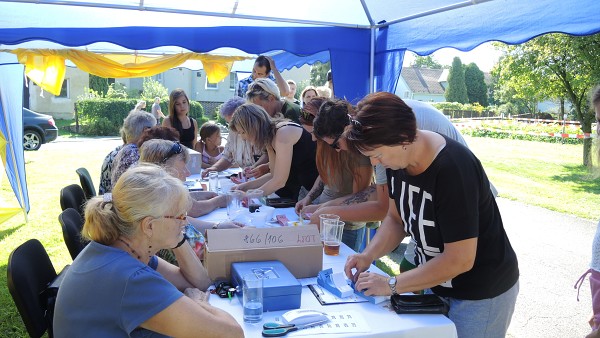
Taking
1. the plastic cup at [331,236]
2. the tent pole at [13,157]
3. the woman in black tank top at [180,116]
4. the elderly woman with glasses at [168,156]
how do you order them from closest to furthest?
1. the plastic cup at [331,236]
2. the elderly woman with glasses at [168,156]
3. the tent pole at [13,157]
4. the woman in black tank top at [180,116]

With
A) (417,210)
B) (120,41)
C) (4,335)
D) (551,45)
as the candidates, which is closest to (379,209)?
(417,210)

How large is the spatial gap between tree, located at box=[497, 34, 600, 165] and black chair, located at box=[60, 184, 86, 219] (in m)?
9.50

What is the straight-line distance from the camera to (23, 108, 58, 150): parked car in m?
12.6

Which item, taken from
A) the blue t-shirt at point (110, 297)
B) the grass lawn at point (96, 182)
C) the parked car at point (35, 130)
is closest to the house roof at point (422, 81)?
the grass lawn at point (96, 182)

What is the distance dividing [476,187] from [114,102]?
19545mm

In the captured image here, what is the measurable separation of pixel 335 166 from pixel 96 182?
682 cm

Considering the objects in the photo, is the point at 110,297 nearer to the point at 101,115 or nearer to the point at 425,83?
the point at 101,115

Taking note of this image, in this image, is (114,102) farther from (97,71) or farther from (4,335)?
(4,335)

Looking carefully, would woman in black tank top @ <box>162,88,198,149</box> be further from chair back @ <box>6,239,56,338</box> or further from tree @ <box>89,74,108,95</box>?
tree @ <box>89,74,108,95</box>

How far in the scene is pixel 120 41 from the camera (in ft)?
14.3

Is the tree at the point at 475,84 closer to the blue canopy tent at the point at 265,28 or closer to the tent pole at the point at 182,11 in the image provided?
the blue canopy tent at the point at 265,28

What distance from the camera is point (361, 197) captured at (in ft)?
8.12

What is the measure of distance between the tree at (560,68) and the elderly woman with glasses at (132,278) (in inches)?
392

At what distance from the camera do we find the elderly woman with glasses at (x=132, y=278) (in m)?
1.25
